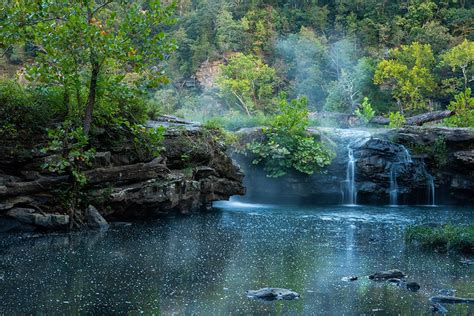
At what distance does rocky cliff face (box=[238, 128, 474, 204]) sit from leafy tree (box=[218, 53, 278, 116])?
60.2 ft

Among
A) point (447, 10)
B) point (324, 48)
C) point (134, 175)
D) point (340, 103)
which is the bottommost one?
point (134, 175)

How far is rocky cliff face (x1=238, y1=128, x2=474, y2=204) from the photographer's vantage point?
79.9ft

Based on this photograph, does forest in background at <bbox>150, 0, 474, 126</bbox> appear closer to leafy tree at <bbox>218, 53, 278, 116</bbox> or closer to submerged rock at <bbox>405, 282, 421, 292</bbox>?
leafy tree at <bbox>218, 53, 278, 116</bbox>

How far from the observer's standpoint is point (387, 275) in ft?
32.9

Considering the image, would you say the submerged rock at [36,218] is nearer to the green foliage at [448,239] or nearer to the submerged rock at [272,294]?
the submerged rock at [272,294]

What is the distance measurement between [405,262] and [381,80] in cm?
3234

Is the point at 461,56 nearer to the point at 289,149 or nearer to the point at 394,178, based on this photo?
the point at 394,178

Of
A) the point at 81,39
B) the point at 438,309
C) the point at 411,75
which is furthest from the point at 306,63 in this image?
the point at 438,309

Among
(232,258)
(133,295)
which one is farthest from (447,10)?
(133,295)

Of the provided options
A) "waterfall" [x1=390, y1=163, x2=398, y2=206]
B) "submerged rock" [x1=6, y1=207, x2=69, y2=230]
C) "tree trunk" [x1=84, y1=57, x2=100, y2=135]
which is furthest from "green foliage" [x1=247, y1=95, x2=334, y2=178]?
"submerged rock" [x1=6, y1=207, x2=69, y2=230]

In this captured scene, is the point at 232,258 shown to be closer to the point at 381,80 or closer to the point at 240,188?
the point at 240,188

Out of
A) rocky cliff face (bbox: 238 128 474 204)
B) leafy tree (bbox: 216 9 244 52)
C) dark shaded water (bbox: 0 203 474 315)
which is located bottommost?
dark shaded water (bbox: 0 203 474 315)

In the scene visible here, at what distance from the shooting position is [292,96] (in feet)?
154

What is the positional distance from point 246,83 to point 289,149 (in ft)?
64.8
